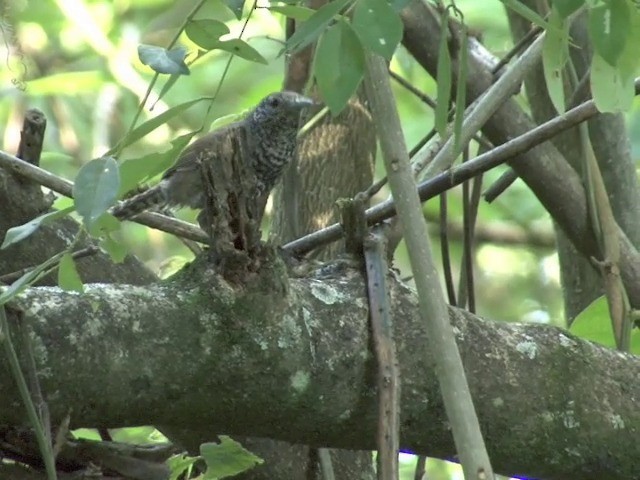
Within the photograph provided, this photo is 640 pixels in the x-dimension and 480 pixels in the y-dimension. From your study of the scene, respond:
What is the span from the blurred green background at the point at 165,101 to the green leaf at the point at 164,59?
4.36 ft

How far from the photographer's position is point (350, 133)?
2486 millimetres

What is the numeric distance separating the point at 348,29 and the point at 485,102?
0.75m

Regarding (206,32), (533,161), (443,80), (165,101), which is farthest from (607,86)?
(165,101)

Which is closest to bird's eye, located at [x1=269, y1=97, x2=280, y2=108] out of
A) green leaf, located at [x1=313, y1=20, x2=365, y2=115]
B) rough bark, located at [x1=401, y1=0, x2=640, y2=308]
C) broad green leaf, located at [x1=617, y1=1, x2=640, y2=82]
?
rough bark, located at [x1=401, y1=0, x2=640, y2=308]

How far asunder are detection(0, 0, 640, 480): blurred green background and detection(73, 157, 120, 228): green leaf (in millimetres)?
1465

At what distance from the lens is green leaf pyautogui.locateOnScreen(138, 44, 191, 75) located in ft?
3.66

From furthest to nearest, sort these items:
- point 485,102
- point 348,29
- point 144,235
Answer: point 144,235
point 485,102
point 348,29

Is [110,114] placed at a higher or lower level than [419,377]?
higher

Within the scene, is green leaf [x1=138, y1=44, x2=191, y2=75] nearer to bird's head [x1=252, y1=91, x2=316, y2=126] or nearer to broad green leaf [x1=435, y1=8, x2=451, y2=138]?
broad green leaf [x1=435, y1=8, x2=451, y2=138]

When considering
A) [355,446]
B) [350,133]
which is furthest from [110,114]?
[355,446]

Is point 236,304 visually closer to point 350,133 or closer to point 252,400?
point 252,400

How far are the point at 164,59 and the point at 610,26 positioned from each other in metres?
0.45

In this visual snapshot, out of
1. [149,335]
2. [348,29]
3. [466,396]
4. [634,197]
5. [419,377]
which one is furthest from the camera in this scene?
[634,197]

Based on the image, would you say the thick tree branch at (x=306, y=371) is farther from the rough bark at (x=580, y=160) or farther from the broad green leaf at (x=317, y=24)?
the rough bark at (x=580, y=160)
